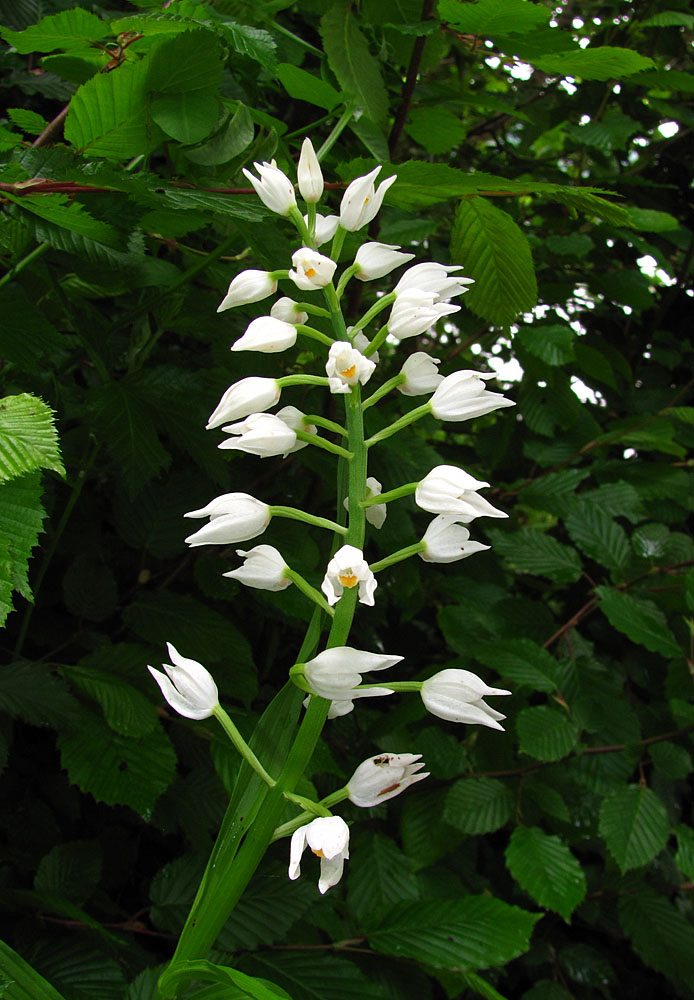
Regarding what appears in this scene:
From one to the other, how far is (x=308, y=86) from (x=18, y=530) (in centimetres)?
91

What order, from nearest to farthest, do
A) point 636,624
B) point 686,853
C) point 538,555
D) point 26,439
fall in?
point 26,439
point 686,853
point 636,624
point 538,555

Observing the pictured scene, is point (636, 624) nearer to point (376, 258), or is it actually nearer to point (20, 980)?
point (376, 258)

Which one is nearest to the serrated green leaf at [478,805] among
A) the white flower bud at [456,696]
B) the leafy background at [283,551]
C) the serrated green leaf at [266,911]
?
the leafy background at [283,551]

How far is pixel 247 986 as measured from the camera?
2.15 ft

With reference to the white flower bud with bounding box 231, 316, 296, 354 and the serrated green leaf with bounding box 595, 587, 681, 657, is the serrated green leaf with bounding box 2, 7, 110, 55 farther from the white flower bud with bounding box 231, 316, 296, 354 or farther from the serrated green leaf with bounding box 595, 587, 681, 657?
the serrated green leaf with bounding box 595, 587, 681, 657

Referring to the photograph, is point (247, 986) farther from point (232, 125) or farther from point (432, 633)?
point (432, 633)

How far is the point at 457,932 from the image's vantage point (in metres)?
1.16

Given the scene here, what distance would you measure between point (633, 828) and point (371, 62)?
140cm

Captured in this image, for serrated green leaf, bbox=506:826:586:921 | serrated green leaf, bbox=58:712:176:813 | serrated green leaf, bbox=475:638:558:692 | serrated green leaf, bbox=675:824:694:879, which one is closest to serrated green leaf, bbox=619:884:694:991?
serrated green leaf, bbox=675:824:694:879

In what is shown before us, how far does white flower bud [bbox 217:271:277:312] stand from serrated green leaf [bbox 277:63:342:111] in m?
0.51

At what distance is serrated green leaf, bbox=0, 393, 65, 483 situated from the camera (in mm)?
690

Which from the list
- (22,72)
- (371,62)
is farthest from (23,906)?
(22,72)

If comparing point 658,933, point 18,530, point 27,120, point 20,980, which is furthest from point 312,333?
point 658,933

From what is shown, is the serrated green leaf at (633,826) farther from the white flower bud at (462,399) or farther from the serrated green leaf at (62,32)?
the serrated green leaf at (62,32)
